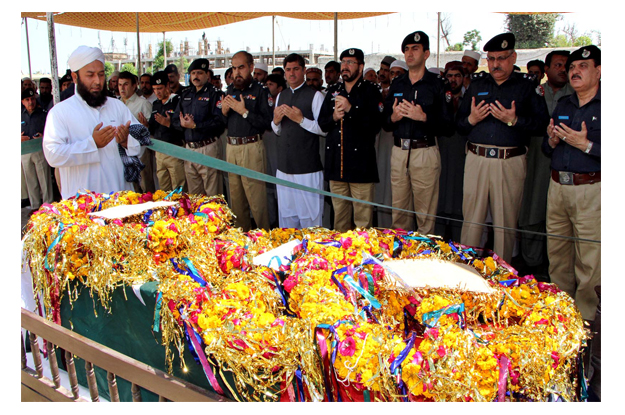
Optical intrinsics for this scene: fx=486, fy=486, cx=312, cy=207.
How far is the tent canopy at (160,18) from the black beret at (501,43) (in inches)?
116

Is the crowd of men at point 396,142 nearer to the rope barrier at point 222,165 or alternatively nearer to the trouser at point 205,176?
the trouser at point 205,176

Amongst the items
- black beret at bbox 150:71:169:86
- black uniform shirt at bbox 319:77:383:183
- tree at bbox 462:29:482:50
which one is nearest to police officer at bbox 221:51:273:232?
black uniform shirt at bbox 319:77:383:183

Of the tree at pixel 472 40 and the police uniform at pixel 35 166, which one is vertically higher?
the tree at pixel 472 40

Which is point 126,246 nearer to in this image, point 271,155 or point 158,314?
point 158,314

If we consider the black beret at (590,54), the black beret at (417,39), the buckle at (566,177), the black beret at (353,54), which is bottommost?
the buckle at (566,177)

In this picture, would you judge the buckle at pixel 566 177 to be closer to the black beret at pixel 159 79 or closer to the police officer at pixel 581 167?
the police officer at pixel 581 167

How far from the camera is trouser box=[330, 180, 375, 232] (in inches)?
175

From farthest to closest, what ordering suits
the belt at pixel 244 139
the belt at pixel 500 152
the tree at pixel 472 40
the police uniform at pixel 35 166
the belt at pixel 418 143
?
the tree at pixel 472 40 < the police uniform at pixel 35 166 < the belt at pixel 244 139 < the belt at pixel 418 143 < the belt at pixel 500 152

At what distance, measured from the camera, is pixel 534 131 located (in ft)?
11.8

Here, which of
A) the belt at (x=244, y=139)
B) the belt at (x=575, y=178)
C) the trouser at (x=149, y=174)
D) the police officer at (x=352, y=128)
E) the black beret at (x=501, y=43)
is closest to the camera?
the belt at (x=575, y=178)

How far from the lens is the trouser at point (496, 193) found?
3.72m

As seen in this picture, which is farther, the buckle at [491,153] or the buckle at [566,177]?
the buckle at [491,153]

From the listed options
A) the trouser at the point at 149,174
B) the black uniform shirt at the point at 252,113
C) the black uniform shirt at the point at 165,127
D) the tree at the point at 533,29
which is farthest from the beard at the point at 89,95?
the tree at the point at 533,29

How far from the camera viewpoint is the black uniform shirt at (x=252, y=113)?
483 cm
